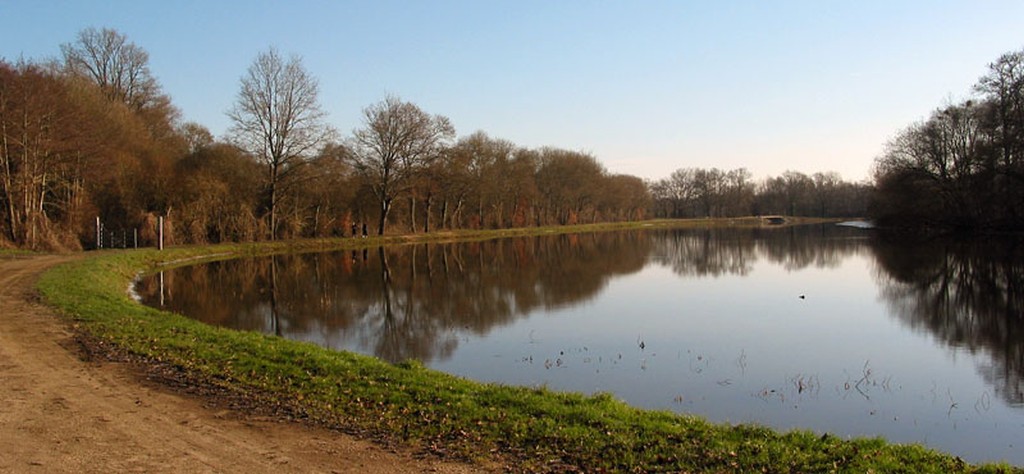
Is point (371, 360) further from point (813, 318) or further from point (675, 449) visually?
point (813, 318)

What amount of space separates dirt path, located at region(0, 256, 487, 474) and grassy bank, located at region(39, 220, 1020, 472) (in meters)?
0.52

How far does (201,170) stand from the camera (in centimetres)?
3847

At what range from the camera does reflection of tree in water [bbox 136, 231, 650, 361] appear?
14.3 meters

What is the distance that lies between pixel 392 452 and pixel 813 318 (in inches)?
503

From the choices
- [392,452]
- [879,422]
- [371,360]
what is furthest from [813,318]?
[392,452]

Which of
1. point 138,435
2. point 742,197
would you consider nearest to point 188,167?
point 138,435

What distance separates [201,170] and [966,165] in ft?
171

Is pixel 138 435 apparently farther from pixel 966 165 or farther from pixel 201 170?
pixel 966 165

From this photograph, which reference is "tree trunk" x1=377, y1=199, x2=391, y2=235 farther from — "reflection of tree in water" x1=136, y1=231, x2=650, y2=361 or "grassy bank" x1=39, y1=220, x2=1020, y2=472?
"grassy bank" x1=39, y1=220, x2=1020, y2=472

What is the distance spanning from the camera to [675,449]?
586 cm

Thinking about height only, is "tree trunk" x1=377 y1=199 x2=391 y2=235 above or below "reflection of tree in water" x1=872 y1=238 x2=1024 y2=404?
above

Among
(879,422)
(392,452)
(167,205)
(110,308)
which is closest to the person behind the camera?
(392,452)

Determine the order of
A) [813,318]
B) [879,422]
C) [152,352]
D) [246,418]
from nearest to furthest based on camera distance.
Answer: [246,418], [879,422], [152,352], [813,318]

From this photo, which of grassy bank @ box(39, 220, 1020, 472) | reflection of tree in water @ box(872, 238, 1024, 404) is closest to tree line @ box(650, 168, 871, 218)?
reflection of tree in water @ box(872, 238, 1024, 404)
